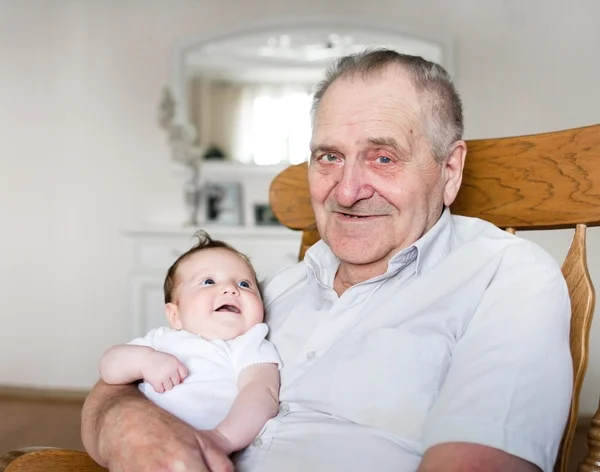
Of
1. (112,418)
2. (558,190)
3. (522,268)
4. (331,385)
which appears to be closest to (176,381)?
(112,418)

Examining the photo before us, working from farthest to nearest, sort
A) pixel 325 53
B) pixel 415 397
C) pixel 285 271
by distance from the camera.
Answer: pixel 325 53, pixel 285 271, pixel 415 397

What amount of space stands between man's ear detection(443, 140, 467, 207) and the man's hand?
633mm

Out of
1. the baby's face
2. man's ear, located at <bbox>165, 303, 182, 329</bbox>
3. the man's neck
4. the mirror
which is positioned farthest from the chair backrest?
the mirror

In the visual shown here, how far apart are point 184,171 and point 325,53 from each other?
3.49ft

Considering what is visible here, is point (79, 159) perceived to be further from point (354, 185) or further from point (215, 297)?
point (354, 185)

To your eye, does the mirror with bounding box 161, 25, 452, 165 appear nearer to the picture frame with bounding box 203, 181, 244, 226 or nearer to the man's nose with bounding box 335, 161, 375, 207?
the picture frame with bounding box 203, 181, 244, 226

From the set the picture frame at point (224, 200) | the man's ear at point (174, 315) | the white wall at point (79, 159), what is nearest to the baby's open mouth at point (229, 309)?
the man's ear at point (174, 315)

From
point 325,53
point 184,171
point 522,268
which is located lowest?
point 184,171

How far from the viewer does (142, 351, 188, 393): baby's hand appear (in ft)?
3.82

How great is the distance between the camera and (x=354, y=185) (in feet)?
4.09

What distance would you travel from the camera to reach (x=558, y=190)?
1.19 metres

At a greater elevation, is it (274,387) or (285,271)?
(285,271)

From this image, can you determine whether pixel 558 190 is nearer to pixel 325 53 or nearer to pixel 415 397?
pixel 415 397

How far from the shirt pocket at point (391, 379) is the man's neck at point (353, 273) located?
0.59 feet
